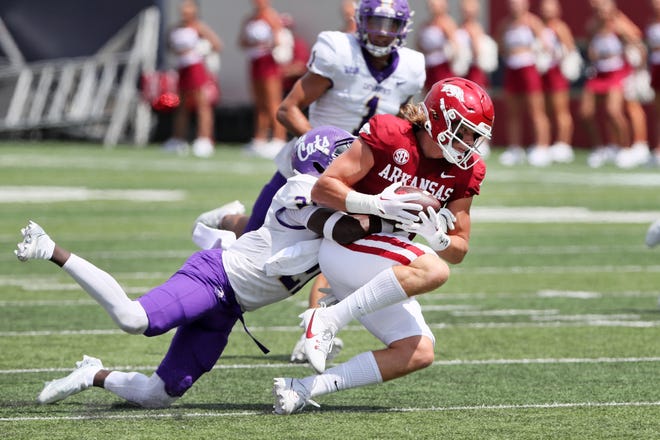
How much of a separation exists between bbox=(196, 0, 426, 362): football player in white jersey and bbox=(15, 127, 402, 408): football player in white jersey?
1539 mm

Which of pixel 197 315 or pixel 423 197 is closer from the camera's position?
pixel 423 197

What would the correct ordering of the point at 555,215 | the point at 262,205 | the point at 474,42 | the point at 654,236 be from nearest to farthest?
the point at 262,205
the point at 654,236
the point at 555,215
the point at 474,42

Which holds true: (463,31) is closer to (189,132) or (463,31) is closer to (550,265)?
(189,132)

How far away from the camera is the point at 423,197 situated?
5.07 m

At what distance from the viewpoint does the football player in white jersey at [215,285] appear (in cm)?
514

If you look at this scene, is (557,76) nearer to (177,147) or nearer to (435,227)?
(177,147)

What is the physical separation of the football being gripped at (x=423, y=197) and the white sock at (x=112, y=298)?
3.26ft

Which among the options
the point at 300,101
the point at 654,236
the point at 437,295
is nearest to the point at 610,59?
the point at 437,295

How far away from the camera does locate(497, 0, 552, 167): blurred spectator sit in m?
19.2

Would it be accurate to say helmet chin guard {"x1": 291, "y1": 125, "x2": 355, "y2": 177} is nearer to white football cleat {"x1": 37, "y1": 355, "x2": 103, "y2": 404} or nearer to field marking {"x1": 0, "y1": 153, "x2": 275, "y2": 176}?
white football cleat {"x1": 37, "y1": 355, "x2": 103, "y2": 404}

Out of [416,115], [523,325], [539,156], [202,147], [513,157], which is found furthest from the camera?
[202,147]

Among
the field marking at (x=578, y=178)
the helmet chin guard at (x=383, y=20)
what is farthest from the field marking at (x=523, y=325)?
the field marking at (x=578, y=178)

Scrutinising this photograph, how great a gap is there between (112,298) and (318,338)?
737mm

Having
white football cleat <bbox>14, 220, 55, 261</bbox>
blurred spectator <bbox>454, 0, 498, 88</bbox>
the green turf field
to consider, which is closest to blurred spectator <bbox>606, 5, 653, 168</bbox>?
blurred spectator <bbox>454, 0, 498, 88</bbox>
